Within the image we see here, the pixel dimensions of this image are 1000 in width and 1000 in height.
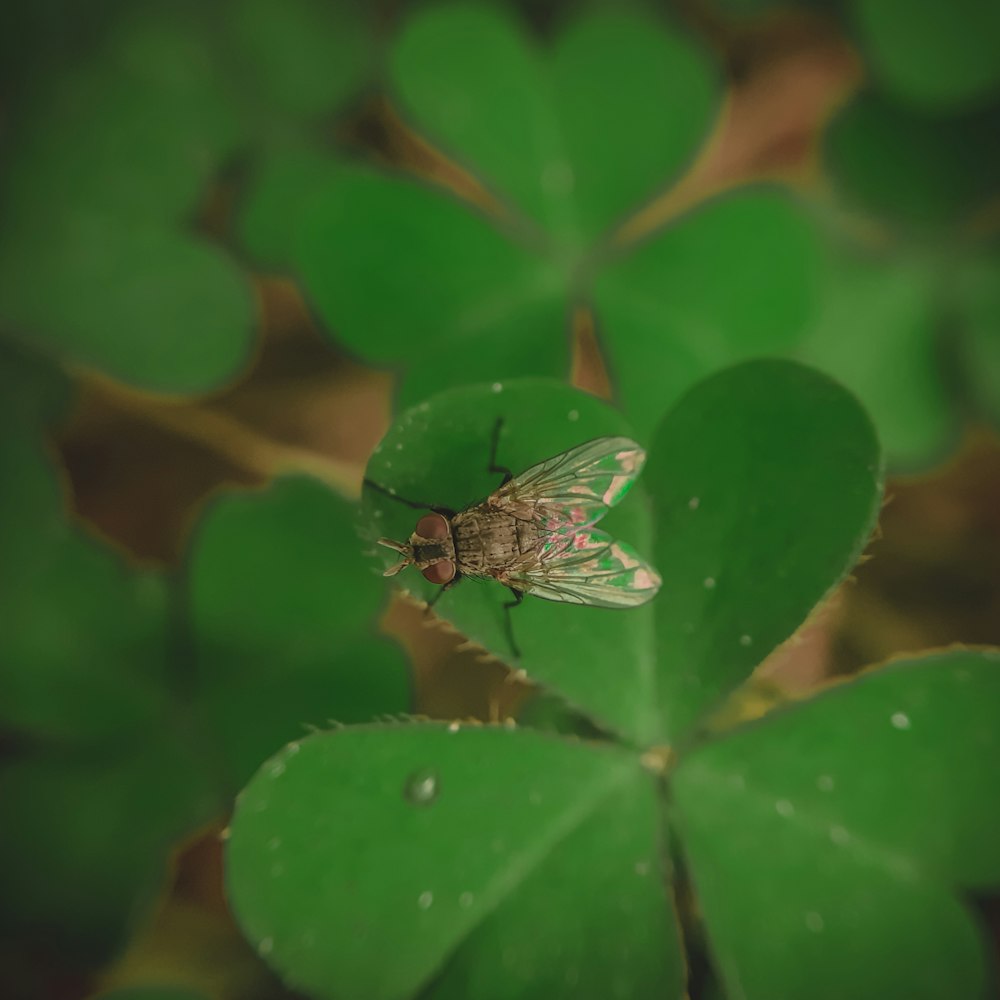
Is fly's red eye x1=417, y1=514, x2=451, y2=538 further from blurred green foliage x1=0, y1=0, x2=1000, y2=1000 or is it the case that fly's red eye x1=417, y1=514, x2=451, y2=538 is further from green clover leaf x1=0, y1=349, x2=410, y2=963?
green clover leaf x1=0, y1=349, x2=410, y2=963

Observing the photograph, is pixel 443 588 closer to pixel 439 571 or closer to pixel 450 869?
pixel 439 571

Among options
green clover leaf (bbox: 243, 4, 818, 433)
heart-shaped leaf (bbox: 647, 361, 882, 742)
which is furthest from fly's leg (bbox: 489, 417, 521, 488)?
green clover leaf (bbox: 243, 4, 818, 433)

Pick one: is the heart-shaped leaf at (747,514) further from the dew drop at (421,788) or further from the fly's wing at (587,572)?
Answer: the dew drop at (421,788)

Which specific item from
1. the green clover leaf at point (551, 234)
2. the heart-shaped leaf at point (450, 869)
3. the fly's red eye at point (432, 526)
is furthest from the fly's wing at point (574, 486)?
the green clover leaf at point (551, 234)

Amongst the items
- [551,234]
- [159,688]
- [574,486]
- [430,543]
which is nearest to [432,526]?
[430,543]

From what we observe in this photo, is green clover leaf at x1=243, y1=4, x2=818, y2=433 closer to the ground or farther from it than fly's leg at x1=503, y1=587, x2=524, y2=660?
farther from it

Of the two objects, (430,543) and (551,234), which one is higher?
(551,234)

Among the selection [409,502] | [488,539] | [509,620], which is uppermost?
[409,502]
